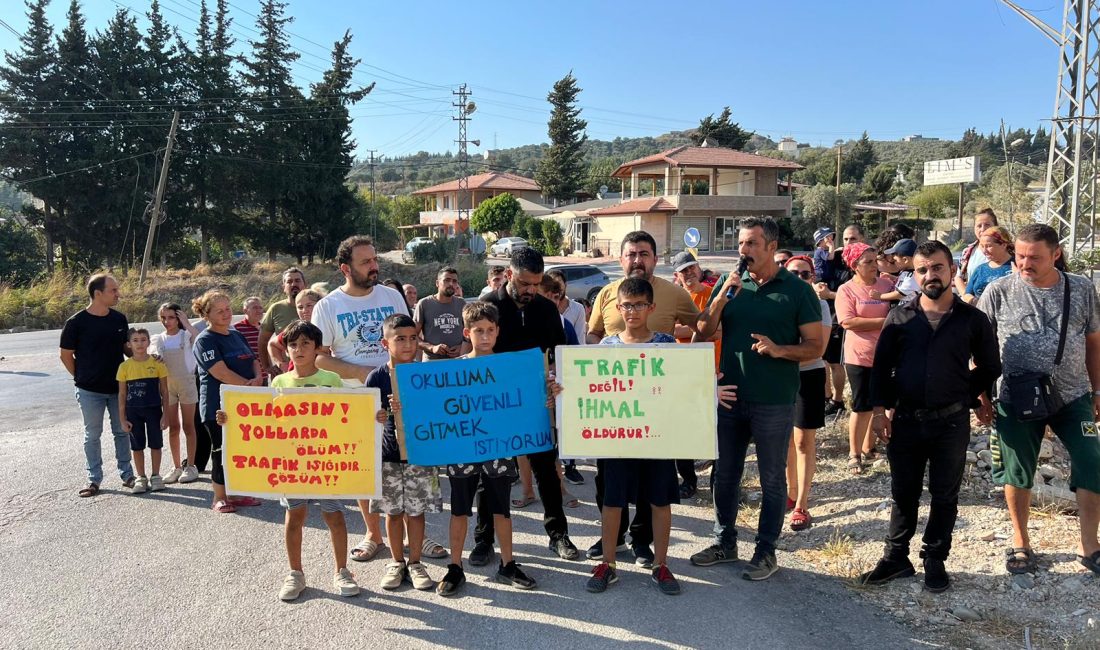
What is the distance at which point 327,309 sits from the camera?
193 inches

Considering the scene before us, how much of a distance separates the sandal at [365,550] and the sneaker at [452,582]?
0.70 meters

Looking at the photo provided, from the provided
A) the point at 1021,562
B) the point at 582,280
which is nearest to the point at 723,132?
the point at 582,280

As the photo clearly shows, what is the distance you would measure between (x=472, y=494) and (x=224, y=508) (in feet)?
8.53

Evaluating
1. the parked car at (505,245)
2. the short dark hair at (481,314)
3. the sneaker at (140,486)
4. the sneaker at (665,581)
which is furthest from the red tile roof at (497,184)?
the sneaker at (665,581)

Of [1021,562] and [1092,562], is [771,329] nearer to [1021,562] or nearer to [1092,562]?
[1021,562]

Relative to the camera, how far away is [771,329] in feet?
14.5

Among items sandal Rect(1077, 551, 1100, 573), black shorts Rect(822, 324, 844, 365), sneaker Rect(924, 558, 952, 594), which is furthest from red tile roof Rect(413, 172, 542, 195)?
sandal Rect(1077, 551, 1100, 573)

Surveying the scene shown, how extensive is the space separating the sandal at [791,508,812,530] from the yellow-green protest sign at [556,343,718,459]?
60.8 inches

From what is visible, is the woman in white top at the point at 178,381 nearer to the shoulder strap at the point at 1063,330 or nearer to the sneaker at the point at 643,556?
the sneaker at the point at 643,556

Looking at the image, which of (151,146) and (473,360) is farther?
(151,146)

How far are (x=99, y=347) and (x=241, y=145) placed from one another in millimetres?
38949

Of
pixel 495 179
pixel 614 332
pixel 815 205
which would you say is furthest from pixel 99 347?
pixel 495 179

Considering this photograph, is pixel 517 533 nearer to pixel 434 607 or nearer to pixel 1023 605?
pixel 434 607

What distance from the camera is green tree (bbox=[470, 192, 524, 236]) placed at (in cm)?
5759
